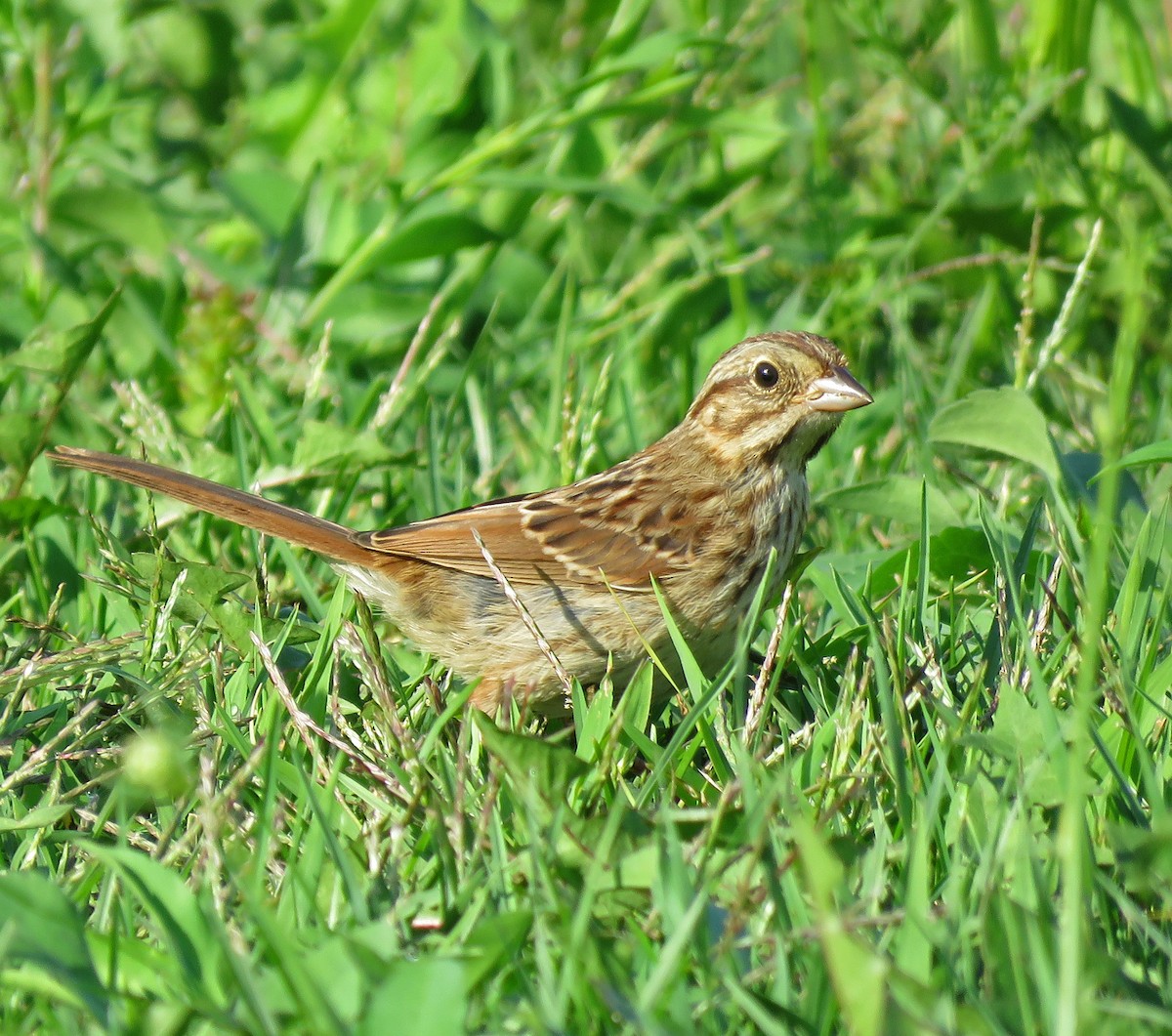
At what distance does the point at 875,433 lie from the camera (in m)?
4.48

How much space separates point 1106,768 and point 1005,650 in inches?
16.5

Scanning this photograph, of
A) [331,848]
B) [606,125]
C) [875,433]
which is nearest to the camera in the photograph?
[331,848]

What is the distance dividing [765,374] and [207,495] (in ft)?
4.44

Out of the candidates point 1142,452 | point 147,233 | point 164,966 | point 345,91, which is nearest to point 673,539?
point 1142,452

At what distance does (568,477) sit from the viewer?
4.01 meters

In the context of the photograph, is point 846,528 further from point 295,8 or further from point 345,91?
point 295,8

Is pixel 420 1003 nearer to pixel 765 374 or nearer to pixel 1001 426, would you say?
pixel 1001 426

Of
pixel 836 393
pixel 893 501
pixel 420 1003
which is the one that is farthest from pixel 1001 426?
pixel 420 1003

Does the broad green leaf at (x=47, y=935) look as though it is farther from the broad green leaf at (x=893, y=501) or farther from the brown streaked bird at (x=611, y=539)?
the broad green leaf at (x=893, y=501)

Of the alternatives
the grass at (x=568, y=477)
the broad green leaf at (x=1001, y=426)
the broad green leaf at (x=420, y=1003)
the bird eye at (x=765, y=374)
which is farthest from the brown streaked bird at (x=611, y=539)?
the broad green leaf at (x=420, y=1003)

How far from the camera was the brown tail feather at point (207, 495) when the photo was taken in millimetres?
3422

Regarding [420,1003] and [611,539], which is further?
[611,539]

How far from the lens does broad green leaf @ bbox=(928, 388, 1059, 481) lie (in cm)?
316

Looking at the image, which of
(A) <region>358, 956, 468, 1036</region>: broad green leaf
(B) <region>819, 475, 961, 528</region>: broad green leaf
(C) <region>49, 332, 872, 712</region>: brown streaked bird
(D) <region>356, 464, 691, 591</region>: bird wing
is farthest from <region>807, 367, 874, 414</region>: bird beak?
(A) <region>358, 956, 468, 1036</region>: broad green leaf
